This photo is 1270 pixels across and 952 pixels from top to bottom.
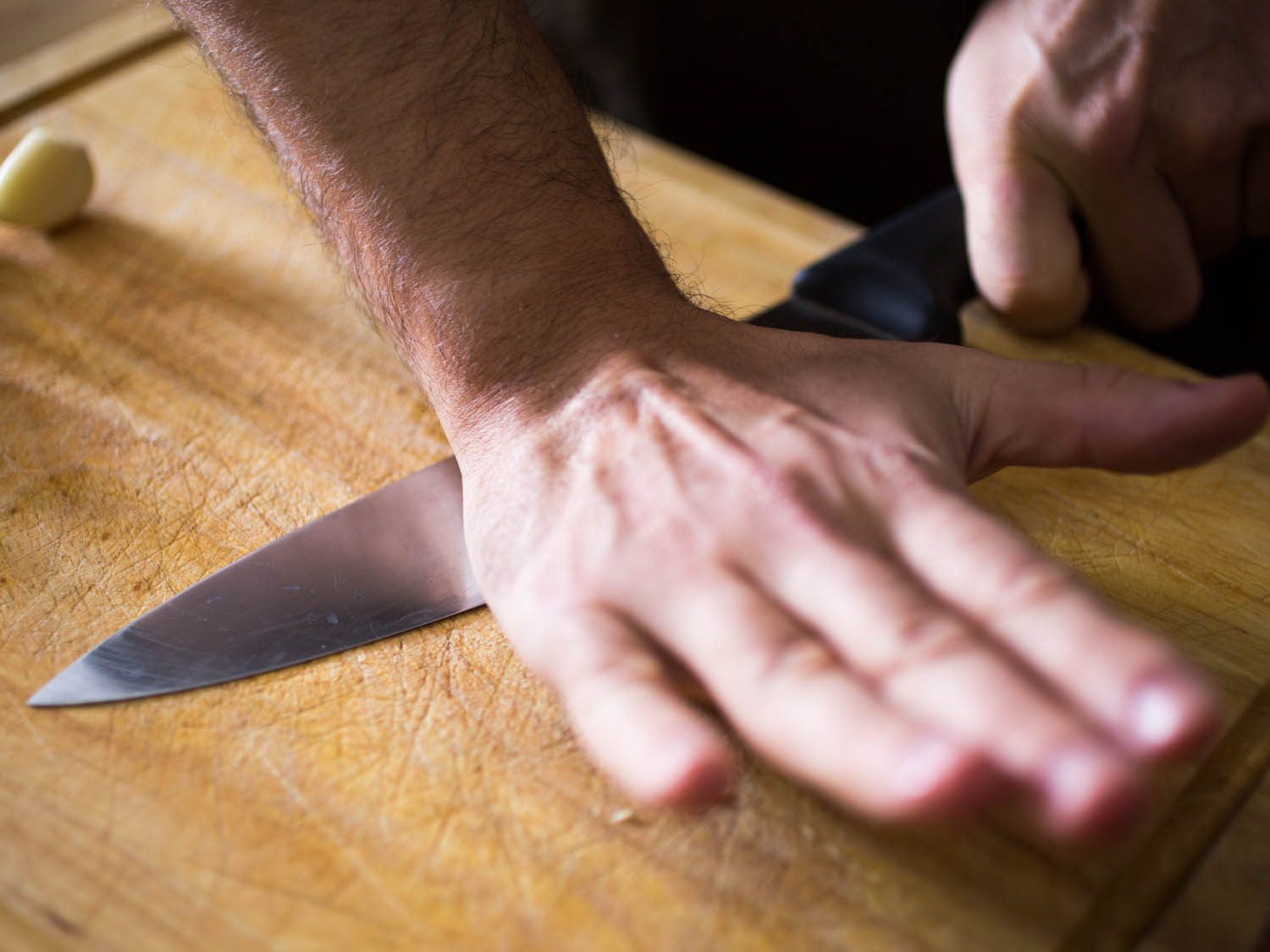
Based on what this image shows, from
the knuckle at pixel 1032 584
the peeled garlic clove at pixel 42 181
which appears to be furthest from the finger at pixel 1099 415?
the peeled garlic clove at pixel 42 181

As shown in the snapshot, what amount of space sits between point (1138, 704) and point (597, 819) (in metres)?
0.26

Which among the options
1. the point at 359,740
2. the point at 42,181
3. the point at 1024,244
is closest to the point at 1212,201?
the point at 1024,244

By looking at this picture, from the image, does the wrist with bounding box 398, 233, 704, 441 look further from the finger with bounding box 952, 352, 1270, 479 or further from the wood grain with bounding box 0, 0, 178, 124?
the wood grain with bounding box 0, 0, 178, 124

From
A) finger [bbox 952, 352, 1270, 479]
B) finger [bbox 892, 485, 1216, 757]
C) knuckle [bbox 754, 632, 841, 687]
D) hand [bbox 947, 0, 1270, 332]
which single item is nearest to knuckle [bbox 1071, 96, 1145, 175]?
hand [bbox 947, 0, 1270, 332]

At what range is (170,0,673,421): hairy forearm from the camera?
67 cm

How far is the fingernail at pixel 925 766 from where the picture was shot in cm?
40

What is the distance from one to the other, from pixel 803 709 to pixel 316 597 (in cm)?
32

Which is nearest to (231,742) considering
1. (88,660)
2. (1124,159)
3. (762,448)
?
(88,660)

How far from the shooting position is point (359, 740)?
578 millimetres

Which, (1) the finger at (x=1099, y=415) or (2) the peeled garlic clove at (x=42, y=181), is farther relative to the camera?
Answer: (2) the peeled garlic clove at (x=42, y=181)

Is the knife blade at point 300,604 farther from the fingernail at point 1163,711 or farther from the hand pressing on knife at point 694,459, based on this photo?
the fingernail at point 1163,711

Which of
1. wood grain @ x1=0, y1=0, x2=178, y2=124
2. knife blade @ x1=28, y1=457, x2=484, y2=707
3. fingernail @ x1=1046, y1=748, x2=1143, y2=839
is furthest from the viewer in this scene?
wood grain @ x1=0, y1=0, x2=178, y2=124

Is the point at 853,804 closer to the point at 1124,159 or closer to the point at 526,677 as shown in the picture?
the point at 526,677

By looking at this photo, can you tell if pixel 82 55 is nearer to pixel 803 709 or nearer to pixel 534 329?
pixel 534 329
